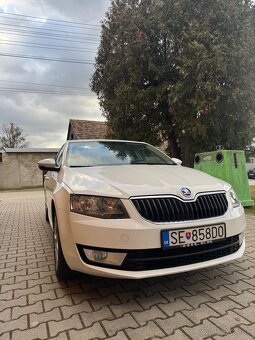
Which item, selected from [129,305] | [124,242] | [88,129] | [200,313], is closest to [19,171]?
[88,129]

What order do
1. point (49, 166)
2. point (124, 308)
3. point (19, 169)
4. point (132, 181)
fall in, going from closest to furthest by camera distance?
point (124, 308)
point (132, 181)
point (49, 166)
point (19, 169)

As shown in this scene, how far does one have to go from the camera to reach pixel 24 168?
73.2 ft

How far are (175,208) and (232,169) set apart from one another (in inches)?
191

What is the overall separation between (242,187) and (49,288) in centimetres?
542

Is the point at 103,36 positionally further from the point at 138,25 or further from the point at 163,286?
the point at 163,286

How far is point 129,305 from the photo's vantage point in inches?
98.6

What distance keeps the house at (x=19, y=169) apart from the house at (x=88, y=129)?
3.28m

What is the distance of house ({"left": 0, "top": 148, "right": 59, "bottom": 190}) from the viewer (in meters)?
21.8

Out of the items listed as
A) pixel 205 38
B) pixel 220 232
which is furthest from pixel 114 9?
pixel 220 232

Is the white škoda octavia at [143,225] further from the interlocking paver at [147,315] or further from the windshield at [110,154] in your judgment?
the windshield at [110,154]

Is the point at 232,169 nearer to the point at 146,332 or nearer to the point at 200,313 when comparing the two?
the point at 200,313

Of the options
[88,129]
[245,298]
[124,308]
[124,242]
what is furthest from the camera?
[88,129]

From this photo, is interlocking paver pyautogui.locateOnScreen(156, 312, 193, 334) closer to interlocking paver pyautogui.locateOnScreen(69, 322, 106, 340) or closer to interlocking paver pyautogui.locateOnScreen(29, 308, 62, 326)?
interlocking paver pyautogui.locateOnScreen(69, 322, 106, 340)

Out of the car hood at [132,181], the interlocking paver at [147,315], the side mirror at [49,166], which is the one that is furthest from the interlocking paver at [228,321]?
the side mirror at [49,166]
